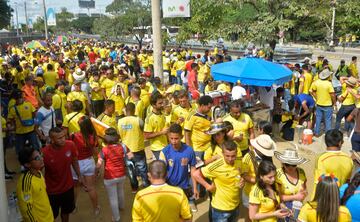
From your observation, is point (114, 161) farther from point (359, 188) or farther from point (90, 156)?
point (359, 188)

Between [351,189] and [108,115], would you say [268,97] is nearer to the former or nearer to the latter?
[108,115]

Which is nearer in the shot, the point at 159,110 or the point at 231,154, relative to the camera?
the point at 231,154

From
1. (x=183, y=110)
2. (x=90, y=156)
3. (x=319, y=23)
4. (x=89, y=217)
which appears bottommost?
(x=89, y=217)

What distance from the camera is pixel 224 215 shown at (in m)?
4.84

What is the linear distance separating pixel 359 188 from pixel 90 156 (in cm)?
393

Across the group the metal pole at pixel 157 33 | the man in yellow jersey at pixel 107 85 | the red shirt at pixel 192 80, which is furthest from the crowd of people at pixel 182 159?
the red shirt at pixel 192 80

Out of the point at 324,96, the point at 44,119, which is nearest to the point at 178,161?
the point at 44,119

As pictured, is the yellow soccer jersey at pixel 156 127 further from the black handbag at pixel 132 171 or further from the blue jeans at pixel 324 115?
the blue jeans at pixel 324 115

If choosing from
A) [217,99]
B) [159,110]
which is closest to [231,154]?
[159,110]

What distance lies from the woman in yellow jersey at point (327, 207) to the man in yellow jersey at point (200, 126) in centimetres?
301

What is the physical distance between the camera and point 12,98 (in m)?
8.04

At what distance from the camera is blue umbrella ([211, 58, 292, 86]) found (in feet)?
28.3

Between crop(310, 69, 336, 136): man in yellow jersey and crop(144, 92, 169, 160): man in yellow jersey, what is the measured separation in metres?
4.87

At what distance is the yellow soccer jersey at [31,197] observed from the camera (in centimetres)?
435
